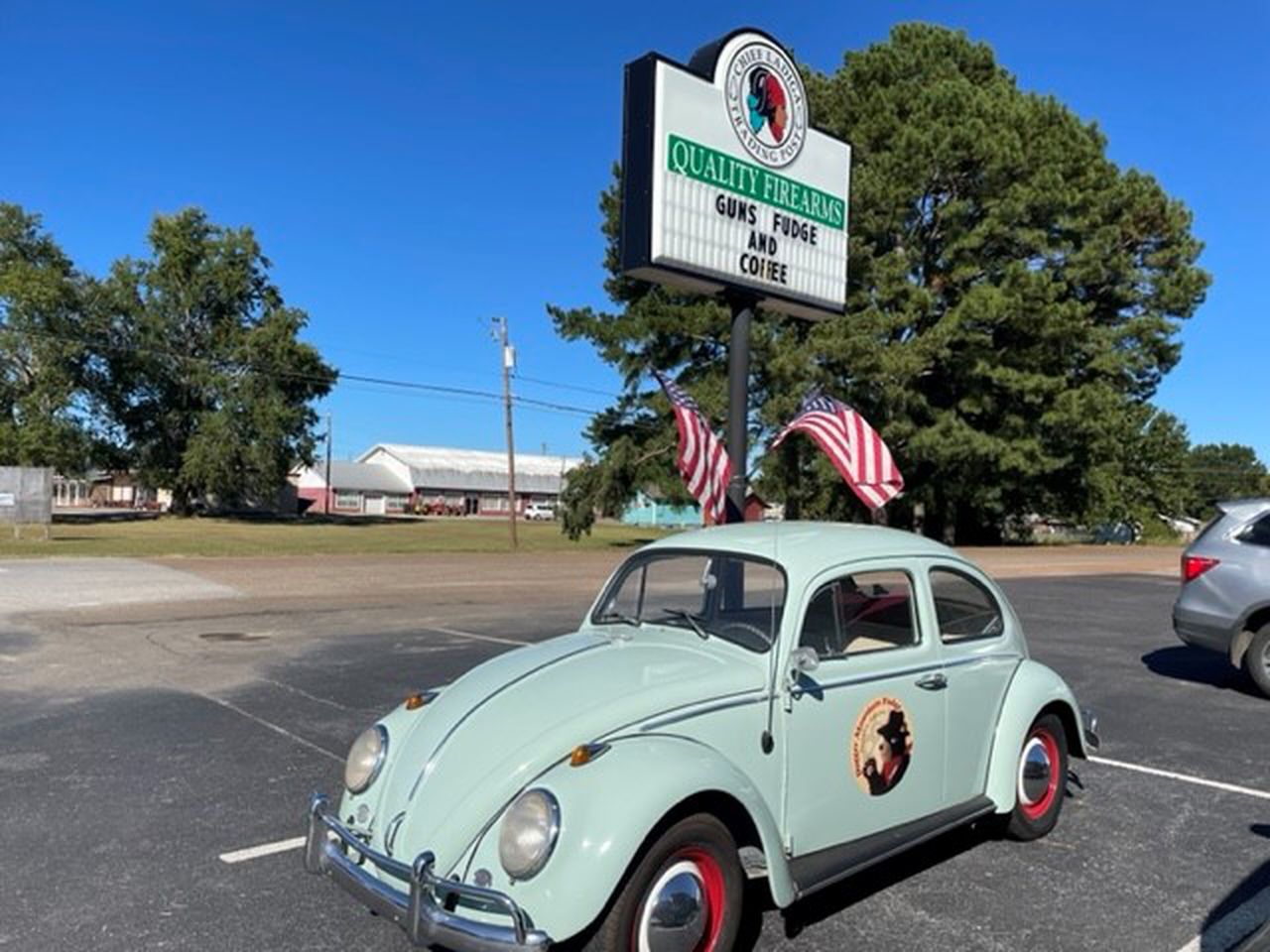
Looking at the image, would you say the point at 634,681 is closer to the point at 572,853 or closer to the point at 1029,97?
the point at 572,853

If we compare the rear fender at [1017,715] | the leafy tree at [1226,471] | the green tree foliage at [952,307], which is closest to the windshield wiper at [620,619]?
the rear fender at [1017,715]

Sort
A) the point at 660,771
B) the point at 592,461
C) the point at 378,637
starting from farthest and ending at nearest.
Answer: the point at 592,461
the point at 378,637
the point at 660,771

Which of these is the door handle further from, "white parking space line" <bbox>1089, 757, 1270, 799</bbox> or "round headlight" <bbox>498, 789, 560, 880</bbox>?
"white parking space line" <bbox>1089, 757, 1270, 799</bbox>

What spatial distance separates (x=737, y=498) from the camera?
940 cm

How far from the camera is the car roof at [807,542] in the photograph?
428 centimetres

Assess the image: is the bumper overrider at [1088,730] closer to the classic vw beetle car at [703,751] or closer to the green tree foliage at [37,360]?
the classic vw beetle car at [703,751]

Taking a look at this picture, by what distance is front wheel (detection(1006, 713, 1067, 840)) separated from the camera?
4.97 metres

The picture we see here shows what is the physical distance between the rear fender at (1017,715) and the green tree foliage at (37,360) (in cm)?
6064

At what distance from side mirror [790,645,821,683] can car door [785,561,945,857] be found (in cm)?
6

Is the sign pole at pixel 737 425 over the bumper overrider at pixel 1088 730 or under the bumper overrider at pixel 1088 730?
over

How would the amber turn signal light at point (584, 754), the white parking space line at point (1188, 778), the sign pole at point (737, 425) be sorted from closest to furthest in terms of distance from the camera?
the amber turn signal light at point (584, 754) < the white parking space line at point (1188, 778) < the sign pole at point (737, 425)

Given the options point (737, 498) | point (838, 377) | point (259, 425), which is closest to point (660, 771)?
point (737, 498)

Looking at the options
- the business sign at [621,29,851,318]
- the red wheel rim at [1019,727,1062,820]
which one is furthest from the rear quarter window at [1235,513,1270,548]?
the red wheel rim at [1019,727,1062,820]

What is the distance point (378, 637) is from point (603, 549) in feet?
82.0
